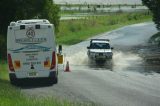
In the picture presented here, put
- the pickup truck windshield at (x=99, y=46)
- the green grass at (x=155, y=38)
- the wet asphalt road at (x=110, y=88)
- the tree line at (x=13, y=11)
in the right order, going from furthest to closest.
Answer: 1. the green grass at (x=155, y=38)
2. the pickup truck windshield at (x=99, y=46)
3. the tree line at (x=13, y=11)
4. the wet asphalt road at (x=110, y=88)

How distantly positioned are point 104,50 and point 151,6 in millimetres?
13072

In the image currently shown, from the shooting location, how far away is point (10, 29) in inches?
945

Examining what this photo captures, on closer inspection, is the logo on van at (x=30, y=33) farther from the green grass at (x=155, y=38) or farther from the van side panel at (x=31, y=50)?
the green grass at (x=155, y=38)

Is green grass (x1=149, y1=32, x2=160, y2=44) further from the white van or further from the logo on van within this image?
the logo on van

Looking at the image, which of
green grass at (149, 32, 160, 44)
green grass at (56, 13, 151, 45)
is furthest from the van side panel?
green grass at (56, 13, 151, 45)

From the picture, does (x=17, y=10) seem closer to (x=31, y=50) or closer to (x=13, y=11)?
(x=13, y=11)

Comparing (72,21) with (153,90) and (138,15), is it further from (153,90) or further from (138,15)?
(153,90)

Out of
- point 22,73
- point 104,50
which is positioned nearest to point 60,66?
point 104,50

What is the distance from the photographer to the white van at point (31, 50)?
2405 cm

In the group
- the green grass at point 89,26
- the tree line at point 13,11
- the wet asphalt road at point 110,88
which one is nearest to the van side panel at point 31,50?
the wet asphalt road at point 110,88

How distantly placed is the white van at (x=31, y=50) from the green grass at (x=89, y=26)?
127 feet

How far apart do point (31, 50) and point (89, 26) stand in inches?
2182

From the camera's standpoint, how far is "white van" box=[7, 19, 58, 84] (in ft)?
78.9

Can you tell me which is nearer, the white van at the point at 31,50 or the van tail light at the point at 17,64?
the white van at the point at 31,50
